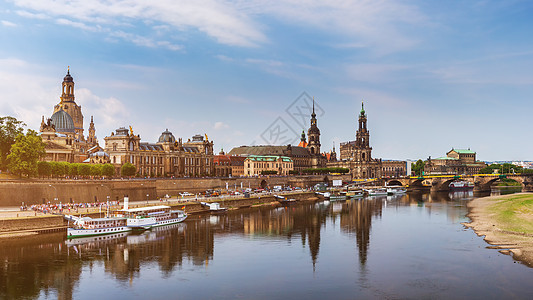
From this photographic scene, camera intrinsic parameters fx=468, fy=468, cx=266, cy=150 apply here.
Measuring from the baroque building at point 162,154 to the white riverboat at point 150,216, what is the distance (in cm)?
4431

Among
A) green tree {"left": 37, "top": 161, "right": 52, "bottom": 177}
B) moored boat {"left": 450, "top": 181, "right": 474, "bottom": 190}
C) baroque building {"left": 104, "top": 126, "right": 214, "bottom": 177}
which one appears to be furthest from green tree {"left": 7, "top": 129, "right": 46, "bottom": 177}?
moored boat {"left": 450, "top": 181, "right": 474, "bottom": 190}

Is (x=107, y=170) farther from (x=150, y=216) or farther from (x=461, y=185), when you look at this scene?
(x=461, y=185)

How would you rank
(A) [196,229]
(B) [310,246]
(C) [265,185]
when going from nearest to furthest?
(B) [310,246] < (A) [196,229] < (C) [265,185]

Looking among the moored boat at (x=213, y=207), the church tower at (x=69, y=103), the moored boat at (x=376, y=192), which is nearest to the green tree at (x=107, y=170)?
the moored boat at (x=213, y=207)

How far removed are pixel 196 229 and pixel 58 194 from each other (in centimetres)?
2681

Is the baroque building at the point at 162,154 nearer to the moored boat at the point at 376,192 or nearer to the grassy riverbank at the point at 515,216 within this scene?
the moored boat at the point at 376,192

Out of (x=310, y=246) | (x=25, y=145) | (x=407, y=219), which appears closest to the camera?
(x=310, y=246)

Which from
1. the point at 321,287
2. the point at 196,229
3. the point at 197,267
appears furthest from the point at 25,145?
the point at 321,287

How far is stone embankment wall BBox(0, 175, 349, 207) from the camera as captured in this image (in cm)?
7300

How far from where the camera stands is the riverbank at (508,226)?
53.0 meters

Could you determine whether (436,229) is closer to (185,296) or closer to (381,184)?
(185,296)

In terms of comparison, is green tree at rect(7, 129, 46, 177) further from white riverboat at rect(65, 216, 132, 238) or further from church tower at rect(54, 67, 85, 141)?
church tower at rect(54, 67, 85, 141)

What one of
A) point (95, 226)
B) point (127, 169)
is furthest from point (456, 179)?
point (95, 226)

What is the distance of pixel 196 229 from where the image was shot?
7031cm
